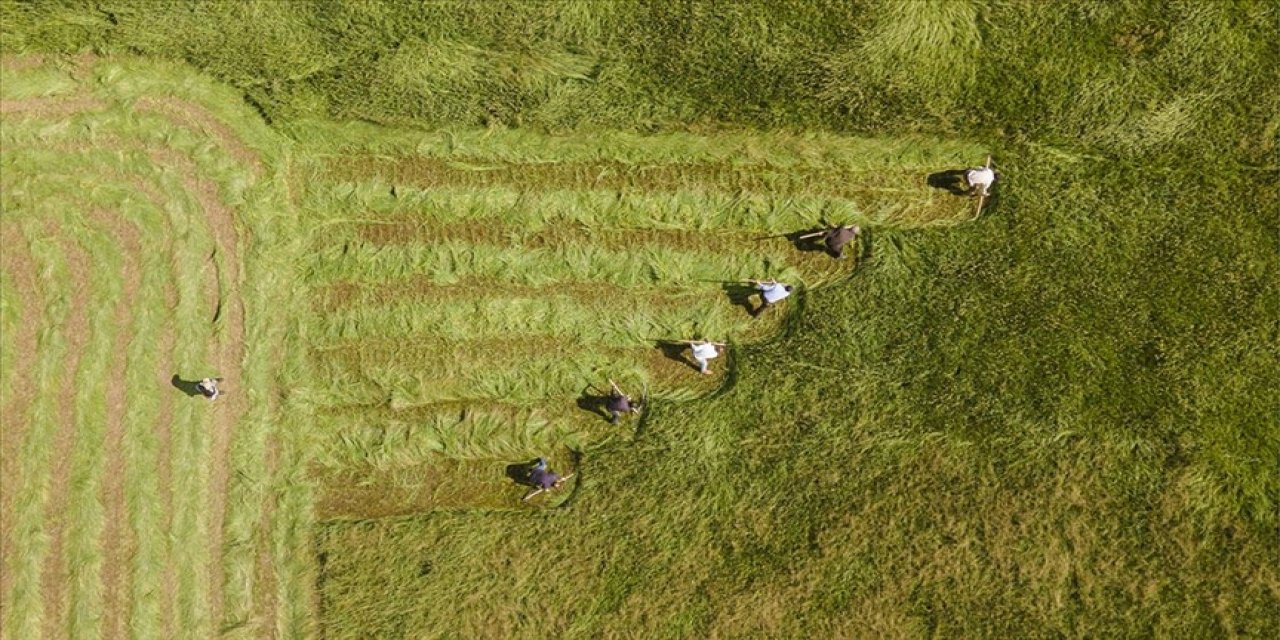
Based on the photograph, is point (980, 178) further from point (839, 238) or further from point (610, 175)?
point (610, 175)

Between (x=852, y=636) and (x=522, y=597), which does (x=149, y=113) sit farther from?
(x=852, y=636)

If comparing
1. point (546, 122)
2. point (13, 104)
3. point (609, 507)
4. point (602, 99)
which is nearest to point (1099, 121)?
point (602, 99)

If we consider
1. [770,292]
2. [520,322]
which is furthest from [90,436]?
[770,292]

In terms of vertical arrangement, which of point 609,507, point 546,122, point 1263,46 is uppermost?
point 1263,46

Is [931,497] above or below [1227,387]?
below

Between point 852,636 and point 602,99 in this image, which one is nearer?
point 852,636

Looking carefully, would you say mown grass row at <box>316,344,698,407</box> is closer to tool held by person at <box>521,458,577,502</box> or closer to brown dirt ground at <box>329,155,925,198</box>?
tool held by person at <box>521,458,577,502</box>

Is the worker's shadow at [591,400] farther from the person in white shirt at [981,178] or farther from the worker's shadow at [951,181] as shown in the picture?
the person in white shirt at [981,178]
